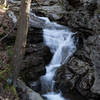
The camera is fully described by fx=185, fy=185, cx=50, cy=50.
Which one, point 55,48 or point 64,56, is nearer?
point 64,56

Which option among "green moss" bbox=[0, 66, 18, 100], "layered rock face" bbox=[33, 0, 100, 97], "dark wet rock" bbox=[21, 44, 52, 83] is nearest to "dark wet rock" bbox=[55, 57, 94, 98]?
"layered rock face" bbox=[33, 0, 100, 97]

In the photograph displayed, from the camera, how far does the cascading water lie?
1010cm

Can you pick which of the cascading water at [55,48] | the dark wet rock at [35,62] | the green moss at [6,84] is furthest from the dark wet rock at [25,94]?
the dark wet rock at [35,62]

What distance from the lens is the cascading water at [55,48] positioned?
10102 mm

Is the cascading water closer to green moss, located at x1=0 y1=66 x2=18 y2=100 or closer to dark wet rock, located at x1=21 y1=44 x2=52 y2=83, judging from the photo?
dark wet rock, located at x1=21 y1=44 x2=52 y2=83

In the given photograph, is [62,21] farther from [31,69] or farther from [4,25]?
[31,69]

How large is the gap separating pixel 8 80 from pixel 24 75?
2922mm

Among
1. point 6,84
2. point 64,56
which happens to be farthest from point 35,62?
point 6,84

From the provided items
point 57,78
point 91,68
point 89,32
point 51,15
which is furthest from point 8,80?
point 51,15

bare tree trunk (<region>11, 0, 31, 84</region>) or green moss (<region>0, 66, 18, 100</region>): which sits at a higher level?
bare tree trunk (<region>11, 0, 31, 84</region>)

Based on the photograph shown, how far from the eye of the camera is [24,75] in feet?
32.8

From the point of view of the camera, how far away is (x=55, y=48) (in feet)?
40.1

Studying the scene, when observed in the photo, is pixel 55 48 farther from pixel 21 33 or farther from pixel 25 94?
pixel 21 33

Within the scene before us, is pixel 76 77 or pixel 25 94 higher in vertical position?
pixel 25 94
